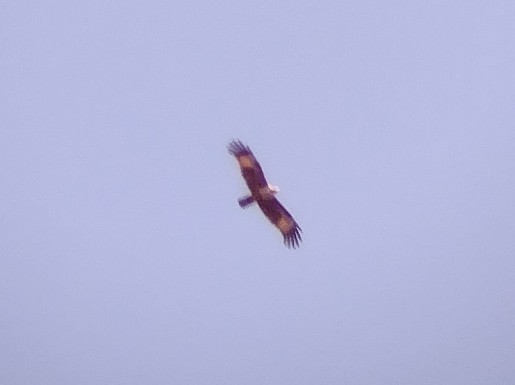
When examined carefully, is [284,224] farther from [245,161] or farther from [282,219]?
[245,161]

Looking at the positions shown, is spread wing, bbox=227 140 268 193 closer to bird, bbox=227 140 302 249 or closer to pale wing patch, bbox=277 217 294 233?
bird, bbox=227 140 302 249

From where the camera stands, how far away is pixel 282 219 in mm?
15609

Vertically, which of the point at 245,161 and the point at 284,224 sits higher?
the point at 245,161

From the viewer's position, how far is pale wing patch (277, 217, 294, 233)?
15.6 m

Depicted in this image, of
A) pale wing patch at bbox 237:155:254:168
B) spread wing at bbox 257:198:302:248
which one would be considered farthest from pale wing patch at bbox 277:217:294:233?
pale wing patch at bbox 237:155:254:168

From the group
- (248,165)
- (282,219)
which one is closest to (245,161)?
(248,165)

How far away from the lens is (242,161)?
14.9m

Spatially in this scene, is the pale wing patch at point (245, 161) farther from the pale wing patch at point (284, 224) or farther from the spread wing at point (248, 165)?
the pale wing patch at point (284, 224)

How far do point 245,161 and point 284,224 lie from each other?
4.74ft

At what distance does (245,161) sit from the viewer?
1485 cm

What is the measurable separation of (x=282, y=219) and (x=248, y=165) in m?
1.28

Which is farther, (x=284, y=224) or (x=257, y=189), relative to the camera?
(x=284, y=224)

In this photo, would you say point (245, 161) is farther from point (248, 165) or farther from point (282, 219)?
point (282, 219)

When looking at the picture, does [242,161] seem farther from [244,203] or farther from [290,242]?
[290,242]
